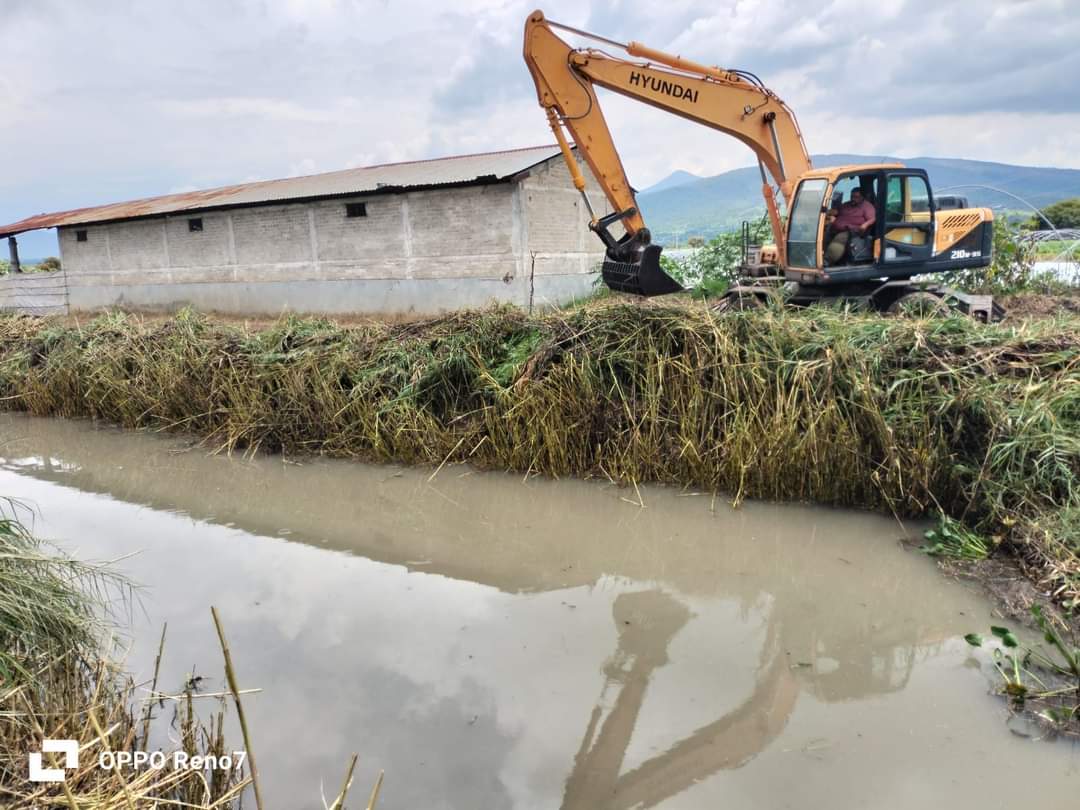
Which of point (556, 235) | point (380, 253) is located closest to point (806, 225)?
point (556, 235)

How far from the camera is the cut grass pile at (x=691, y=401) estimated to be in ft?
16.0

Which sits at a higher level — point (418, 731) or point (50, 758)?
point (50, 758)

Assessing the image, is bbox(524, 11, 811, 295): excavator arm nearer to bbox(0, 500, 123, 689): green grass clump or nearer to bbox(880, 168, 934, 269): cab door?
bbox(880, 168, 934, 269): cab door

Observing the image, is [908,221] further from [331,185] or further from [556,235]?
[331,185]

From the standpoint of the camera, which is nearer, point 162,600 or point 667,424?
point 162,600

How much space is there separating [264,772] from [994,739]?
3.11 meters

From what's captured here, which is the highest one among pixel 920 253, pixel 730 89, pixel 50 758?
pixel 730 89

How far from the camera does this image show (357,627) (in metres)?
4.20

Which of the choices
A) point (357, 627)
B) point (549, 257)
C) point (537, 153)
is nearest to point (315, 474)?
point (357, 627)

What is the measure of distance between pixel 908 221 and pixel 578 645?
6720mm

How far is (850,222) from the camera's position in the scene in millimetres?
7992

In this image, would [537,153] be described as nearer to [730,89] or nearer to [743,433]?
[730,89]

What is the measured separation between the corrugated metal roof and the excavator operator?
6.43m

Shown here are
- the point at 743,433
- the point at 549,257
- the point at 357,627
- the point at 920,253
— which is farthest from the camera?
the point at 549,257
